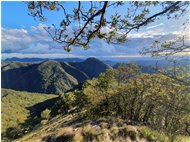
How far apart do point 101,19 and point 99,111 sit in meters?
33.2

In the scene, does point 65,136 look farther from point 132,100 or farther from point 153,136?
point 132,100

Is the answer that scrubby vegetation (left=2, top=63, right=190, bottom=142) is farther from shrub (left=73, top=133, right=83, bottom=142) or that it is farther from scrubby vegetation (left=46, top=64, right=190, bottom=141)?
shrub (left=73, top=133, right=83, bottom=142)

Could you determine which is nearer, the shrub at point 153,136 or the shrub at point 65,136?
the shrub at point 65,136

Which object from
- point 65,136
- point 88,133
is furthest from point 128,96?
point 65,136

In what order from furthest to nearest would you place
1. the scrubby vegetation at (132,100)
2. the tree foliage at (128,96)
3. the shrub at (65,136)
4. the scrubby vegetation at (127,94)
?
the scrubby vegetation at (127,94), the tree foliage at (128,96), the scrubby vegetation at (132,100), the shrub at (65,136)

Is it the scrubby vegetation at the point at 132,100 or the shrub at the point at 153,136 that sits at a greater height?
the shrub at the point at 153,136

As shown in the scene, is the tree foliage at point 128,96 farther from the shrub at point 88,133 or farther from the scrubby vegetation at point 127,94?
the shrub at point 88,133

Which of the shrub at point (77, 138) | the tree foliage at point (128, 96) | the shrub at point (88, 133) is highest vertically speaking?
the shrub at point (77, 138)

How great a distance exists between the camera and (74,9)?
19.5ft

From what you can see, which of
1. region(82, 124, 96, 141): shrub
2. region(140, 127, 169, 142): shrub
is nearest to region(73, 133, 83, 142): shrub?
region(82, 124, 96, 141): shrub

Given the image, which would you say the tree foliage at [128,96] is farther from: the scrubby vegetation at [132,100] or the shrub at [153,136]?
the shrub at [153,136]

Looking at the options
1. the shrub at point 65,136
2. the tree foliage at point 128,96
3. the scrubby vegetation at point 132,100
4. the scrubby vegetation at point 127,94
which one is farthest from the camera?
the scrubby vegetation at point 127,94

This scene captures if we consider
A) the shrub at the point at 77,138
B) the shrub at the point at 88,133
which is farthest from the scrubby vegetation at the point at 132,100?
the shrub at the point at 77,138

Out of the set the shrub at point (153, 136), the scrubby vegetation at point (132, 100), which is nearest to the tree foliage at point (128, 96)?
the scrubby vegetation at point (132, 100)
